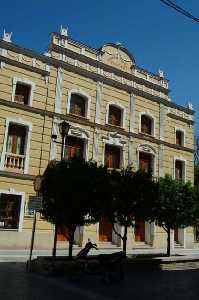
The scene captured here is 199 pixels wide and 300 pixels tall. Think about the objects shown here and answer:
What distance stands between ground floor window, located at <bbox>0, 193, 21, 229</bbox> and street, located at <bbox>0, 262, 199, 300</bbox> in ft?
21.0

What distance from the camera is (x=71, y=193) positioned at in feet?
45.9

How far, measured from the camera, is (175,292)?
11062 mm

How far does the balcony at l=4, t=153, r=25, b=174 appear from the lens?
21031 mm

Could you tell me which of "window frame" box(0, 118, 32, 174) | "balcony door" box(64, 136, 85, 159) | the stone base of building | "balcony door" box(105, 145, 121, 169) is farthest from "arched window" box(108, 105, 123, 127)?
the stone base of building

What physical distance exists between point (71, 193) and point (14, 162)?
8354mm

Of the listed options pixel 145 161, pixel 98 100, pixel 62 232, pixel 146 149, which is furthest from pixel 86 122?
pixel 62 232

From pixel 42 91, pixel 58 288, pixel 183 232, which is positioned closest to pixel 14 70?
pixel 42 91

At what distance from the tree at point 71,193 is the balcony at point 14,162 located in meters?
6.62

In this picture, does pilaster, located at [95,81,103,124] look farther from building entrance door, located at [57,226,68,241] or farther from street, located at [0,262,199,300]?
street, located at [0,262,199,300]

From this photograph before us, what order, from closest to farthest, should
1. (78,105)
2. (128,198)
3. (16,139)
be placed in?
(128,198), (16,139), (78,105)

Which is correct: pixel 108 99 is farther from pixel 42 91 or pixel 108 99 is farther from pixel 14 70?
pixel 14 70

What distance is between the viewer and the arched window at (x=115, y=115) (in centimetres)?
2661

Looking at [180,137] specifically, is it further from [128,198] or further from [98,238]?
[128,198]

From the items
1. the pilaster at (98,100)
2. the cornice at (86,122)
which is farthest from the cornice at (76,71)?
the cornice at (86,122)
